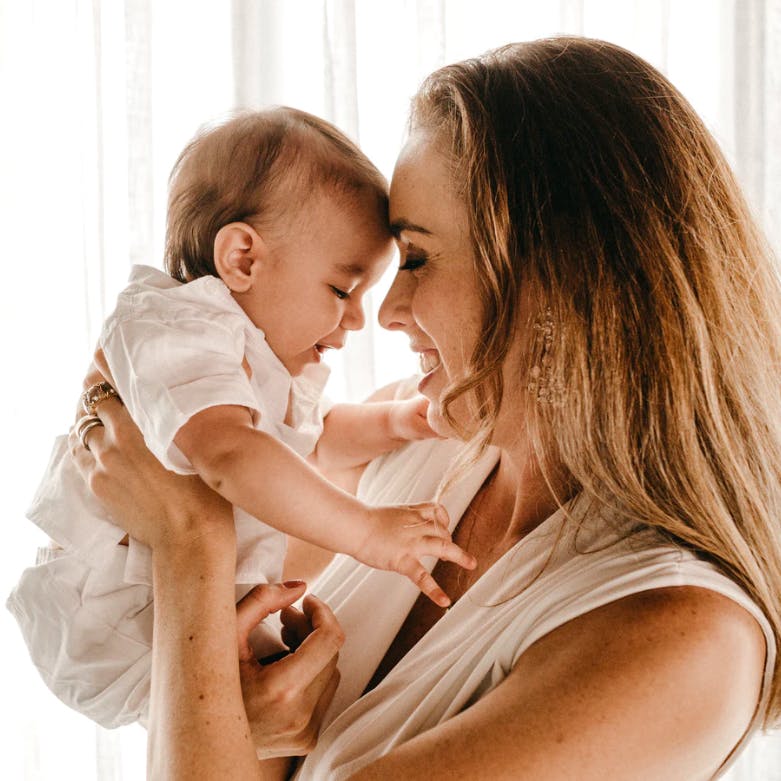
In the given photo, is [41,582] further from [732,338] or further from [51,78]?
[51,78]

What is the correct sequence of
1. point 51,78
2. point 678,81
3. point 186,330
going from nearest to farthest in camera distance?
point 186,330, point 51,78, point 678,81

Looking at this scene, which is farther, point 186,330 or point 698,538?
point 186,330

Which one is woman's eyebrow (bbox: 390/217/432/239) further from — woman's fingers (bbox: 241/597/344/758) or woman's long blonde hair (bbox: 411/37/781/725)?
woman's fingers (bbox: 241/597/344/758)

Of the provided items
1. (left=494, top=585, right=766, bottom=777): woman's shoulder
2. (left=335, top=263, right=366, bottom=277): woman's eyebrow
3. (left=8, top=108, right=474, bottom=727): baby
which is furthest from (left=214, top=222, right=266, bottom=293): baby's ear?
(left=494, top=585, right=766, bottom=777): woman's shoulder

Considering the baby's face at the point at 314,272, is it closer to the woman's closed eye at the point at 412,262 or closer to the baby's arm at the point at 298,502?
the woman's closed eye at the point at 412,262

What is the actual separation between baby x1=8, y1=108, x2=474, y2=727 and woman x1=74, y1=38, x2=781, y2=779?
0.08 meters

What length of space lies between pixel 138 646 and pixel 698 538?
2.40 feet

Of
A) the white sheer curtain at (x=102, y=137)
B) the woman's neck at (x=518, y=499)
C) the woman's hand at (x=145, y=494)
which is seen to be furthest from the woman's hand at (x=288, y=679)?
the white sheer curtain at (x=102, y=137)

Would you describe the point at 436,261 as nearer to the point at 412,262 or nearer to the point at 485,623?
the point at 412,262

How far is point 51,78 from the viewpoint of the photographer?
2.20m

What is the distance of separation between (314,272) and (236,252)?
0.37 feet

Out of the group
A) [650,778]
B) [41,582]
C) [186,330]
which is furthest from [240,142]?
[650,778]

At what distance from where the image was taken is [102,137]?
2.20 meters

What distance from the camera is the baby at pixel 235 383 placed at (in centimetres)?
115
